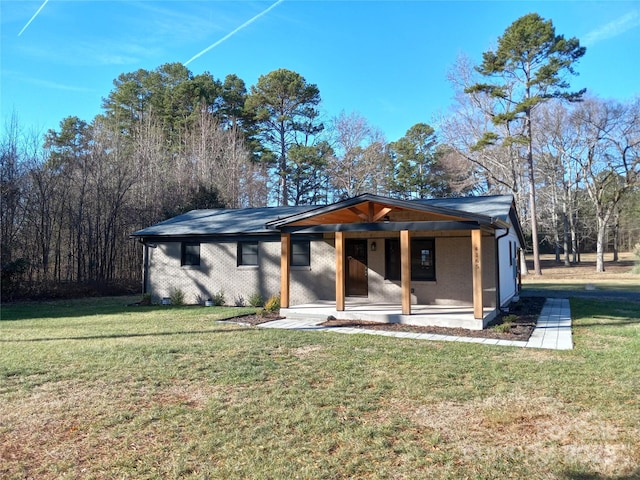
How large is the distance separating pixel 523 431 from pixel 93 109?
31252 mm

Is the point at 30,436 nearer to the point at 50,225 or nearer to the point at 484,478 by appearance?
the point at 484,478

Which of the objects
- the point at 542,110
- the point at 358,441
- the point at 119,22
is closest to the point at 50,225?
the point at 119,22

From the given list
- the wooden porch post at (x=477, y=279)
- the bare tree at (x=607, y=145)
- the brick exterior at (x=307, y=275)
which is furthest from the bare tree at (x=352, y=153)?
the wooden porch post at (x=477, y=279)

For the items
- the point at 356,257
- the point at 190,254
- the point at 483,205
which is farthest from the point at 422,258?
the point at 190,254

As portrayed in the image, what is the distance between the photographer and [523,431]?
11.5ft

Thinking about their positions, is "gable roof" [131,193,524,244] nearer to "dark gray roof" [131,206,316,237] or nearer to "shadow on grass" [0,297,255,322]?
"dark gray roof" [131,206,316,237]

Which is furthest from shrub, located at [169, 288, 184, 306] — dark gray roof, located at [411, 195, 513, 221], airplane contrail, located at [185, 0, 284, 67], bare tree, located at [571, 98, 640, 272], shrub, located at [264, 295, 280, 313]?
bare tree, located at [571, 98, 640, 272]

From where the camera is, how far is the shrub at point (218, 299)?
12.7 meters

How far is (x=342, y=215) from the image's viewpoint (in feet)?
35.2

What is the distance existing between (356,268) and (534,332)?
16.9 ft

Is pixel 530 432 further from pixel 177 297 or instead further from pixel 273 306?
pixel 177 297

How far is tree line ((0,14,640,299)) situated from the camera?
1898 cm

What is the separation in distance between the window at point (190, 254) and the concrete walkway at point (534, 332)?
4810mm

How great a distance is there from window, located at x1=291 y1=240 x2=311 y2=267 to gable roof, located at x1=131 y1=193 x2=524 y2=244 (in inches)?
35.5
